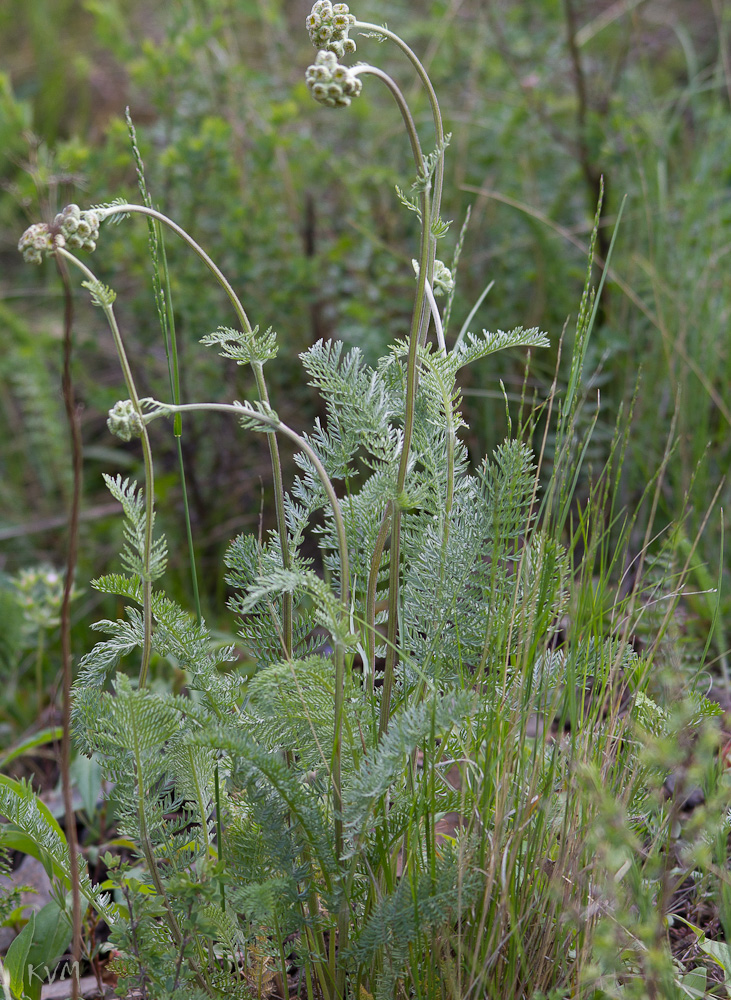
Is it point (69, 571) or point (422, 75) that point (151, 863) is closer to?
point (69, 571)

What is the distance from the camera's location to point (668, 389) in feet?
6.34

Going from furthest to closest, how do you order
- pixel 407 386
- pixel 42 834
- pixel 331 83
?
pixel 42 834
pixel 407 386
pixel 331 83

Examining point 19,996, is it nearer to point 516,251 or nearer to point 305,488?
point 305,488

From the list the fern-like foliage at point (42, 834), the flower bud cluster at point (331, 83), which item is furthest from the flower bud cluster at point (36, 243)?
the fern-like foliage at point (42, 834)

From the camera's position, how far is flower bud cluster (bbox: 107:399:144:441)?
0.73m

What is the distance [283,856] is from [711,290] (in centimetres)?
175

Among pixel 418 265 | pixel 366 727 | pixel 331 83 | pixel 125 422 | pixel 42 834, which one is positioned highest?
pixel 331 83

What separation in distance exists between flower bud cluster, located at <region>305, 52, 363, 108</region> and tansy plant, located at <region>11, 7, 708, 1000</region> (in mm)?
65

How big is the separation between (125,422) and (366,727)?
0.39m

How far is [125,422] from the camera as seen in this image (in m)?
0.74

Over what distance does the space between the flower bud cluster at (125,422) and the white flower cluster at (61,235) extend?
13 centimetres

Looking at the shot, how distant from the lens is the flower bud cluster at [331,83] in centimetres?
66

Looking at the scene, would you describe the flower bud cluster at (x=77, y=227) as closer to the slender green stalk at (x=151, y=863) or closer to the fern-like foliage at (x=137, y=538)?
the fern-like foliage at (x=137, y=538)

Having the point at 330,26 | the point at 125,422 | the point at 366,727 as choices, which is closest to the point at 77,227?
the point at 125,422
